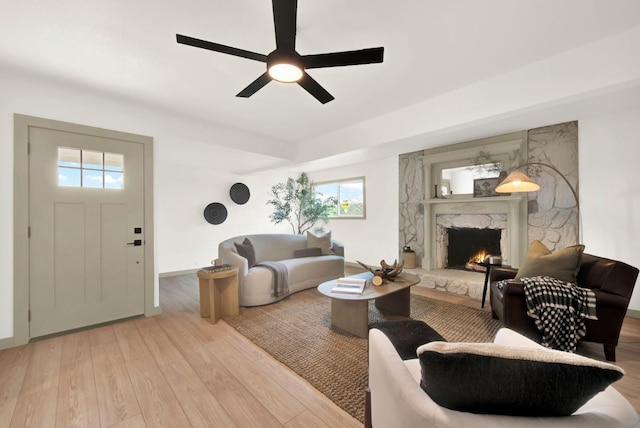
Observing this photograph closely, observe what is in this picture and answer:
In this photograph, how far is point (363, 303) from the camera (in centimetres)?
259

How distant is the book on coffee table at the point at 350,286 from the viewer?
262 cm

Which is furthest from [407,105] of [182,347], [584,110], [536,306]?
[182,347]

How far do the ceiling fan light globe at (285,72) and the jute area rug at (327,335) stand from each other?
2.28 metres

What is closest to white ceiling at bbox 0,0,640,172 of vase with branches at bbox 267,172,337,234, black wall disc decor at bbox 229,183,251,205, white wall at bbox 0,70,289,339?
white wall at bbox 0,70,289,339

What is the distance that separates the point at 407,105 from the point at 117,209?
377 cm

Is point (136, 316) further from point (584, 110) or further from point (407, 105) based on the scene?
point (584, 110)

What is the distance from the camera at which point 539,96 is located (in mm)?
2447

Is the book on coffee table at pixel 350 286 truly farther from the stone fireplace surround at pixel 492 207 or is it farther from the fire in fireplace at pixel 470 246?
the fire in fireplace at pixel 470 246

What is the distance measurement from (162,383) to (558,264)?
349 centimetres

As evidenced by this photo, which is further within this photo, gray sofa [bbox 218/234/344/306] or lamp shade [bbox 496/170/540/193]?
gray sofa [bbox 218/234/344/306]

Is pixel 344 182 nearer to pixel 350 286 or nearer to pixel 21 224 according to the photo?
pixel 350 286

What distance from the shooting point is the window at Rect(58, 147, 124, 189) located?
277 cm

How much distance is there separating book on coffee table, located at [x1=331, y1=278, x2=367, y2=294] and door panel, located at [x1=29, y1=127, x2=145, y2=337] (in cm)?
243

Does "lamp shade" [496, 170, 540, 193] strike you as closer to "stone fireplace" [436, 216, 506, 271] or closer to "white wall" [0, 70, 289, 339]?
"stone fireplace" [436, 216, 506, 271]
